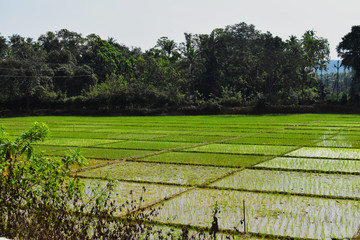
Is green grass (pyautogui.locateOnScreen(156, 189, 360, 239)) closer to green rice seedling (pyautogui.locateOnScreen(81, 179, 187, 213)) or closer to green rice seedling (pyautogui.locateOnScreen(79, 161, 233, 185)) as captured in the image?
green rice seedling (pyautogui.locateOnScreen(81, 179, 187, 213))

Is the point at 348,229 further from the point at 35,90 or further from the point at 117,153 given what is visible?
the point at 35,90

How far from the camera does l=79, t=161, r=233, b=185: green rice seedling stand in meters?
6.59

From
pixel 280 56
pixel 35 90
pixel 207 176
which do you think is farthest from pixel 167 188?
pixel 35 90

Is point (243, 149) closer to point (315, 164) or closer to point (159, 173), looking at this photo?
point (315, 164)

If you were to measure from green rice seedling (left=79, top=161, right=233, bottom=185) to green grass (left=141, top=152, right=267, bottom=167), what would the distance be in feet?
1.62

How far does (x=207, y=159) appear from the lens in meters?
8.74

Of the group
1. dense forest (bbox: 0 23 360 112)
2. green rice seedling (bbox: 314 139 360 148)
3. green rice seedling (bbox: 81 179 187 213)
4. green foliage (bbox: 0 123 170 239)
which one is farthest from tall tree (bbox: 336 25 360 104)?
green foliage (bbox: 0 123 170 239)

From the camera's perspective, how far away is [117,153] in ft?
32.4

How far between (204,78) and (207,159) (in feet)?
97.7

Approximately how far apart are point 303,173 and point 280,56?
1059 inches

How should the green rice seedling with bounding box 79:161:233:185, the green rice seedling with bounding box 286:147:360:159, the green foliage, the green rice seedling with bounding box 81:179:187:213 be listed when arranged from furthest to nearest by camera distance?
the green rice seedling with bounding box 286:147:360:159 < the green rice seedling with bounding box 79:161:233:185 < the green rice seedling with bounding box 81:179:187:213 < the green foliage

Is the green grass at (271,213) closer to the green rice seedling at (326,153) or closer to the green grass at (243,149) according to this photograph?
the green rice seedling at (326,153)

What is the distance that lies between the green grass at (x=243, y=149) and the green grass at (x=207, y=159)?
0.68 meters

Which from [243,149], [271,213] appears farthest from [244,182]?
[243,149]
